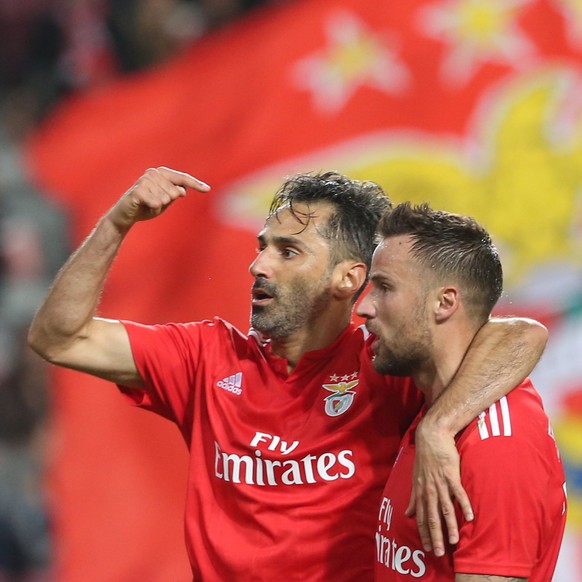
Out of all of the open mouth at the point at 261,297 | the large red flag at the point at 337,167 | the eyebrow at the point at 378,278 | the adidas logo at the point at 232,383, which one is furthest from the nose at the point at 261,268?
the large red flag at the point at 337,167

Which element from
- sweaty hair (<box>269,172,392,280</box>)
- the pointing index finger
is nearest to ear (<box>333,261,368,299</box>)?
sweaty hair (<box>269,172,392,280</box>)

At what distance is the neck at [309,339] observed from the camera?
Result: 2895mm

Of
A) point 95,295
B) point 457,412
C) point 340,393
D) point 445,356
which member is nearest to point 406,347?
point 445,356

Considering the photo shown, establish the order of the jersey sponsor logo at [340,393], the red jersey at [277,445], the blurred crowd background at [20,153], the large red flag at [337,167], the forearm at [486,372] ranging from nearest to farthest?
1. the forearm at [486,372]
2. the red jersey at [277,445]
3. the jersey sponsor logo at [340,393]
4. the large red flag at [337,167]
5. the blurred crowd background at [20,153]

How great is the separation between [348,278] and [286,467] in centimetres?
54

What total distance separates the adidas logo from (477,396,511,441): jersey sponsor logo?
72cm

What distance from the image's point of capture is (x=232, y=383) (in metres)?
2.86

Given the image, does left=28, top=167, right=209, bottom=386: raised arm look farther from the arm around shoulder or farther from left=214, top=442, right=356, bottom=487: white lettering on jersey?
the arm around shoulder

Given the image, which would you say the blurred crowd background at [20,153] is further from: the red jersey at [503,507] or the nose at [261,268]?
the red jersey at [503,507]

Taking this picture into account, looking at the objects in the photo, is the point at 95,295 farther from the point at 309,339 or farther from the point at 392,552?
the point at 392,552

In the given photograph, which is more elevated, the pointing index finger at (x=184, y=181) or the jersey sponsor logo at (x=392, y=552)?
the pointing index finger at (x=184, y=181)

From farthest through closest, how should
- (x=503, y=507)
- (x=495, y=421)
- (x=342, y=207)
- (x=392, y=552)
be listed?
(x=342, y=207), (x=392, y=552), (x=495, y=421), (x=503, y=507)

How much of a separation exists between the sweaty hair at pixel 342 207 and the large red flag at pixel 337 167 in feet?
9.47

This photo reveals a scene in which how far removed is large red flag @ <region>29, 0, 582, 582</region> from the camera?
5.84m
